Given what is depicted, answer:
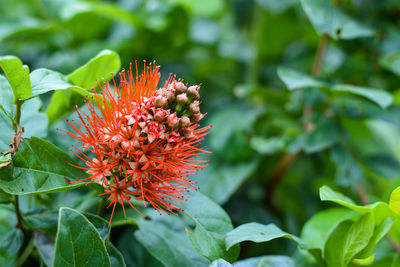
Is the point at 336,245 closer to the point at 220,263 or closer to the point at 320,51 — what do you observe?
the point at 220,263

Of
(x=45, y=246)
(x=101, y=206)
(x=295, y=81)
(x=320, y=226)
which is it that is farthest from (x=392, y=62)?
(x=45, y=246)

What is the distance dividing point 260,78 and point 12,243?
119 centimetres

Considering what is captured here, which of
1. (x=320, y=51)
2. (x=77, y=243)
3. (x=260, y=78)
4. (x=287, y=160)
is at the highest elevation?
(x=320, y=51)

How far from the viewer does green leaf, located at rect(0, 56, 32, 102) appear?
2.08 ft

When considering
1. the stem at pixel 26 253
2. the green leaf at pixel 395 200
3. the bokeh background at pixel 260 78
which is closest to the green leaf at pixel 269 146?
the bokeh background at pixel 260 78

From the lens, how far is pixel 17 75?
2.12 feet

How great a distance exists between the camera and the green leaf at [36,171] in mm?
636

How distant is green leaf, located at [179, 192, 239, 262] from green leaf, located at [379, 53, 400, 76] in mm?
721

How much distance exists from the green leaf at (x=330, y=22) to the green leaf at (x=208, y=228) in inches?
22.3

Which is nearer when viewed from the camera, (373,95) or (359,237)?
(359,237)

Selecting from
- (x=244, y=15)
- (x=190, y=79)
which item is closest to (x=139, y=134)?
(x=190, y=79)

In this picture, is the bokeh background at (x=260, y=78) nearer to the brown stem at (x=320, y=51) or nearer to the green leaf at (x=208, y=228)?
the brown stem at (x=320, y=51)

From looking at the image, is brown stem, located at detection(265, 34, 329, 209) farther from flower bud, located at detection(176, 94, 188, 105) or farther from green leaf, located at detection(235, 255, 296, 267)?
flower bud, located at detection(176, 94, 188, 105)

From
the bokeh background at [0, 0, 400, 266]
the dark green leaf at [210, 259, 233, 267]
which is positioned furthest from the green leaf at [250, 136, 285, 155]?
the dark green leaf at [210, 259, 233, 267]
